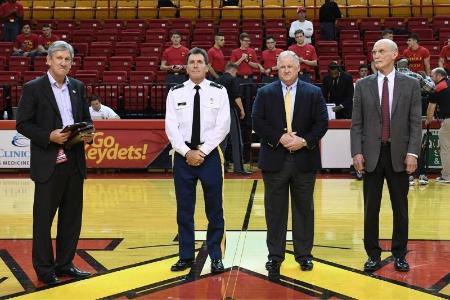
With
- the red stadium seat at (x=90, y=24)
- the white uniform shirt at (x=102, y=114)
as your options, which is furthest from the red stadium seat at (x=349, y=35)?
the white uniform shirt at (x=102, y=114)

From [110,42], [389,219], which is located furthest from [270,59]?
[389,219]

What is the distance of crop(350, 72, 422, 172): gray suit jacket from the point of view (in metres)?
6.43

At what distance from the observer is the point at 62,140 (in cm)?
609

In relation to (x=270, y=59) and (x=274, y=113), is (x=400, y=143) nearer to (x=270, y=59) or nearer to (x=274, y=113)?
(x=274, y=113)

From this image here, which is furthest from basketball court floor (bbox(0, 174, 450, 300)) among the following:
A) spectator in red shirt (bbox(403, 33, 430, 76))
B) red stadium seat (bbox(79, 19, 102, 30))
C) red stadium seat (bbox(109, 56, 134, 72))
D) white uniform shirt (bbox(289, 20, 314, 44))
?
red stadium seat (bbox(79, 19, 102, 30))

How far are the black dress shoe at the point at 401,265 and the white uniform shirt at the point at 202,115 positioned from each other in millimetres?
1844

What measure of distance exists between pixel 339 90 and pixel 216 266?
26.0 feet

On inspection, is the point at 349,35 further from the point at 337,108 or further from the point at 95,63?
the point at 95,63

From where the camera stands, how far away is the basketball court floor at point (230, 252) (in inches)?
233

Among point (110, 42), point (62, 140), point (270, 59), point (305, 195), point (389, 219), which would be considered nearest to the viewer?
point (62, 140)

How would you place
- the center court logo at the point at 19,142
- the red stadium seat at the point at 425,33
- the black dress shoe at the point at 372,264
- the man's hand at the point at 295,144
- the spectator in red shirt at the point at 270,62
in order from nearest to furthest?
the man's hand at the point at 295,144 < the black dress shoe at the point at 372,264 < the center court logo at the point at 19,142 < the spectator in red shirt at the point at 270,62 < the red stadium seat at the point at 425,33

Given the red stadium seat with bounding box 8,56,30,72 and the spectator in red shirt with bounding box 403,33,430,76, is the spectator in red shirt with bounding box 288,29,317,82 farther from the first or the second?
the red stadium seat with bounding box 8,56,30,72

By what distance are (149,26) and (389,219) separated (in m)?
12.4

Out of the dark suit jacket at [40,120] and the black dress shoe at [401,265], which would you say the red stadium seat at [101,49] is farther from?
the black dress shoe at [401,265]
